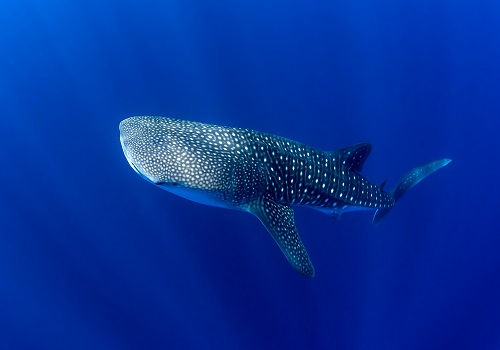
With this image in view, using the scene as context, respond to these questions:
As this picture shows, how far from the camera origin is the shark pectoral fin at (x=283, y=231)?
4.30 meters

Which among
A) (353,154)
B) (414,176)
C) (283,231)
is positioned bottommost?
(283,231)

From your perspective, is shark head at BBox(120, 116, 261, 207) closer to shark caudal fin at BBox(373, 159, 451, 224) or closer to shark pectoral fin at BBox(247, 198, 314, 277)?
shark pectoral fin at BBox(247, 198, 314, 277)

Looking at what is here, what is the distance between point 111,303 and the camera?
8.58 metres

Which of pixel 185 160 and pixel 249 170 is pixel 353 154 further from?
pixel 185 160

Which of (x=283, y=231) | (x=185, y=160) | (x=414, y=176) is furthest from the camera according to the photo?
(x=414, y=176)

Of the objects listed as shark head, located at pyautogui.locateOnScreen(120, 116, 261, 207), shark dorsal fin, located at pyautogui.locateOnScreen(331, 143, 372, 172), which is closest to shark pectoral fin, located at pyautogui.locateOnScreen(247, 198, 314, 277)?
shark head, located at pyautogui.locateOnScreen(120, 116, 261, 207)

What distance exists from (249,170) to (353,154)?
1.79m

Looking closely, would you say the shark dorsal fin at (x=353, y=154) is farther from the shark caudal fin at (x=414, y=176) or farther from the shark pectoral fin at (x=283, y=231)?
the shark caudal fin at (x=414, y=176)

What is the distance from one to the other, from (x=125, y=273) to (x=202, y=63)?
269 inches

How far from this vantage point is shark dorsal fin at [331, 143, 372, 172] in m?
5.31

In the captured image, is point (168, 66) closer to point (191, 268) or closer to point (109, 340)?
point (191, 268)

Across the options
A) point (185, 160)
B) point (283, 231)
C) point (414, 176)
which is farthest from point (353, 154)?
point (185, 160)

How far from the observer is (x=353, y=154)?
210 inches

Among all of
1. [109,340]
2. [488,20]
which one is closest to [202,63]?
[109,340]
